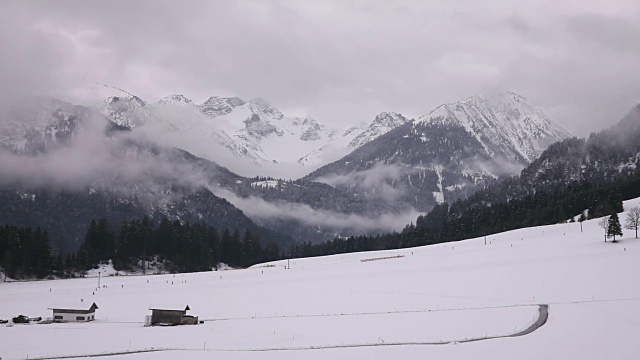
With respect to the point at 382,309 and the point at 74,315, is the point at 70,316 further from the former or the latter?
the point at 382,309

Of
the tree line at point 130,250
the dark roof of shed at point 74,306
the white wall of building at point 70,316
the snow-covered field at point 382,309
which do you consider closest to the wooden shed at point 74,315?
the white wall of building at point 70,316

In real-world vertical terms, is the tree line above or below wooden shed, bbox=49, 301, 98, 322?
above

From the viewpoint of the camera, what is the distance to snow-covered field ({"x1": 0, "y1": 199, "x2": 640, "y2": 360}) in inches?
1373

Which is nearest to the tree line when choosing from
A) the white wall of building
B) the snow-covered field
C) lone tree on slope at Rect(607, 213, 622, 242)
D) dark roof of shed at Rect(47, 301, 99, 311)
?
the snow-covered field

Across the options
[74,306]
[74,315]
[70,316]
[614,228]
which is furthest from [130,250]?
[614,228]

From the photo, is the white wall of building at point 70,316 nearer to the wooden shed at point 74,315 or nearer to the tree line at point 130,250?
the wooden shed at point 74,315

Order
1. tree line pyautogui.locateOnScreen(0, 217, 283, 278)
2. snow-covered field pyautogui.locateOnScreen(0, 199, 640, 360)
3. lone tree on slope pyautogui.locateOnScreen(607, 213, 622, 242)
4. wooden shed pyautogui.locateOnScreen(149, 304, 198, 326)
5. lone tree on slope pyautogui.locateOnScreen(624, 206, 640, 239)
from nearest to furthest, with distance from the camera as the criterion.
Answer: snow-covered field pyautogui.locateOnScreen(0, 199, 640, 360) < wooden shed pyautogui.locateOnScreen(149, 304, 198, 326) < lone tree on slope pyautogui.locateOnScreen(607, 213, 622, 242) < lone tree on slope pyautogui.locateOnScreen(624, 206, 640, 239) < tree line pyautogui.locateOnScreen(0, 217, 283, 278)

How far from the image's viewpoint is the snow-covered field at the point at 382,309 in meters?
34.9

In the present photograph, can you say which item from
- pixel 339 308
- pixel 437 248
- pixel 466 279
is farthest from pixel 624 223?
pixel 339 308

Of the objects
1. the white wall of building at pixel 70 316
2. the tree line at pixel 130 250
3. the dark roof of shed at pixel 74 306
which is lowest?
the white wall of building at pixel 70 316

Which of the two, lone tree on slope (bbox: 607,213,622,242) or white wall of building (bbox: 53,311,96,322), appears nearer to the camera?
white wall of building (bbox: 53,311,96,322)

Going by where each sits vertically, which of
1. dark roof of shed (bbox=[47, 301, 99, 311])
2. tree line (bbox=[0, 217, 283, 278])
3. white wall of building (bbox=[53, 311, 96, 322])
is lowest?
white wall of building (bbox=[53, 311, 96, 322])

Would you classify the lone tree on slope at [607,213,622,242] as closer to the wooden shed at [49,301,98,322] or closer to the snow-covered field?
the snow-covered field

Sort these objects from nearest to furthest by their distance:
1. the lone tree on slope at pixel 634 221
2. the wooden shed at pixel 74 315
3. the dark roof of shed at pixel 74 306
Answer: the wooden shed at pixel 74 315 < the dark roof of shed at pixel 74 306 < the lone tree on slope at pixel 634 221
